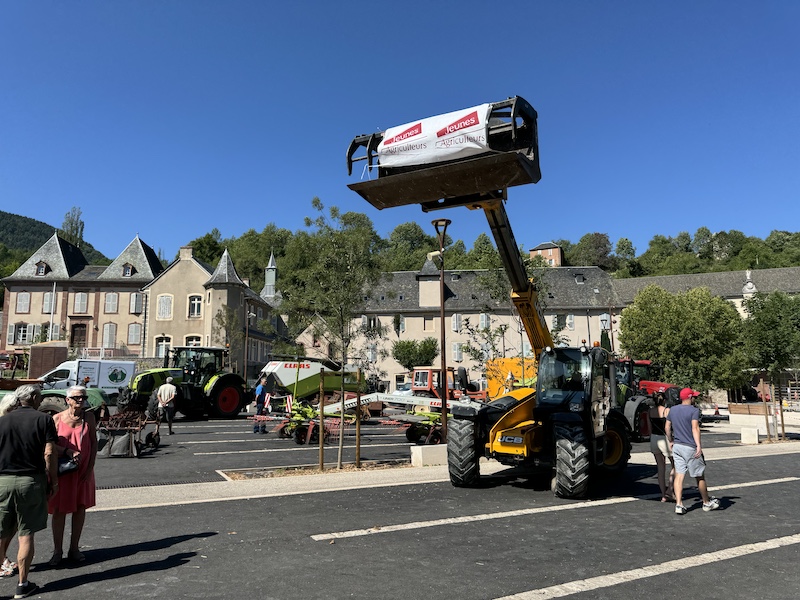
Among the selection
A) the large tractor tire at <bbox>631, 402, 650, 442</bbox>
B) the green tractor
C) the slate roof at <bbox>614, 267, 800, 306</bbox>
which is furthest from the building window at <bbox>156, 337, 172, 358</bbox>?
the slate roof at <bbox>614, 267, 800, 306</bbox>

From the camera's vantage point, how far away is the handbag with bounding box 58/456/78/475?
5445 millimetres

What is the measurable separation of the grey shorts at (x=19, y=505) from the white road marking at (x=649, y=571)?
4.04 m

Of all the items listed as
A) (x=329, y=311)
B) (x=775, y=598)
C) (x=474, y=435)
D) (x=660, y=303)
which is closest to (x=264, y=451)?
(x=329, y=311)

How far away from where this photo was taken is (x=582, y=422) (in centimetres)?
907

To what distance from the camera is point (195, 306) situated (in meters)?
44.1

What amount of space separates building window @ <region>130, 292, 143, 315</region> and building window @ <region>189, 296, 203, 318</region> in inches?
389

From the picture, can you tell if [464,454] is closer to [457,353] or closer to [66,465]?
[66,465]

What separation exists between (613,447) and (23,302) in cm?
5452

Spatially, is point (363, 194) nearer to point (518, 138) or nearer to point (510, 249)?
point (518, 138)

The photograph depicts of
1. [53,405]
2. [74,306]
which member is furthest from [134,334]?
[53,405]

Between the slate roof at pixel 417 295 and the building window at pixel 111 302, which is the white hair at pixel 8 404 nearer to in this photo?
the slate roof at pixel 417 295

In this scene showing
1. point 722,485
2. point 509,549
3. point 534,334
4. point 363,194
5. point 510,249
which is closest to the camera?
point 509,549

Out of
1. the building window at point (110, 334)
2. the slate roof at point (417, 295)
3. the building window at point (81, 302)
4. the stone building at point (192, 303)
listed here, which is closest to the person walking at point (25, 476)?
the stone building at point (192, 303)

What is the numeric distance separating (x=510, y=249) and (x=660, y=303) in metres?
31.5
